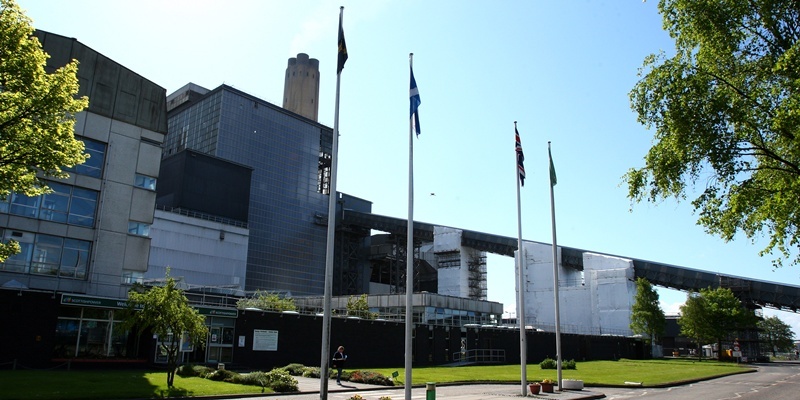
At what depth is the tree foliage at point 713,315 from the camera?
72.2 meters

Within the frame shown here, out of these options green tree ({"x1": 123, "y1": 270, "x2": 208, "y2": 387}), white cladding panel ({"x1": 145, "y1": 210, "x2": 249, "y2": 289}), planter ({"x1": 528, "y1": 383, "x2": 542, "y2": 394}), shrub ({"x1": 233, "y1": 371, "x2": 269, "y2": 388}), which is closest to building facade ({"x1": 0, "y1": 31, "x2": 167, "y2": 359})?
green tree ({"x1": 123, "y1": 270, "x2": 208, "y2": 387})

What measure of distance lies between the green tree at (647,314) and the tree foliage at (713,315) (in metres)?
3.33

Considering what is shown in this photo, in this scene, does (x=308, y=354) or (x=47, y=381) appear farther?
(x=308, y=354)

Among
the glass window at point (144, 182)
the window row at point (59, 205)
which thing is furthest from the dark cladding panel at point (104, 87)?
the window row at point (59, 205)

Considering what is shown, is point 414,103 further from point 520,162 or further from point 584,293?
point 584,293

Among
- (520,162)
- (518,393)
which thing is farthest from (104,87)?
(518,393)

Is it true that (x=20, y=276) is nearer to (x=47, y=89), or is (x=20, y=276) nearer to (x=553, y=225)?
(x=47, y=89)

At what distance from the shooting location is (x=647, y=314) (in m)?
74.9

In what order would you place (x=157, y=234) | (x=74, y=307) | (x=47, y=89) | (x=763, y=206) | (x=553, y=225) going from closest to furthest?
(x=763, y=206)
(x=47, y=89)
(x=553, y=225)
(x=74, y=307)
(x=157, y=234)

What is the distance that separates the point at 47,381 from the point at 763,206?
2658 centimetres

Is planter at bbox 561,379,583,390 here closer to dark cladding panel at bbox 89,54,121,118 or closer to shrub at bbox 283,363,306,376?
shrub at bbox 283,363,306,376

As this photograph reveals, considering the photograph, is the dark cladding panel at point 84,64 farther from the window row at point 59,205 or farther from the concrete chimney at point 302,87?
the concrete chimney at point 302,87

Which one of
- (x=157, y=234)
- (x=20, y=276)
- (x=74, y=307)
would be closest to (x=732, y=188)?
(x=74, y=307)

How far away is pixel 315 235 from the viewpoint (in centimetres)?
11925
